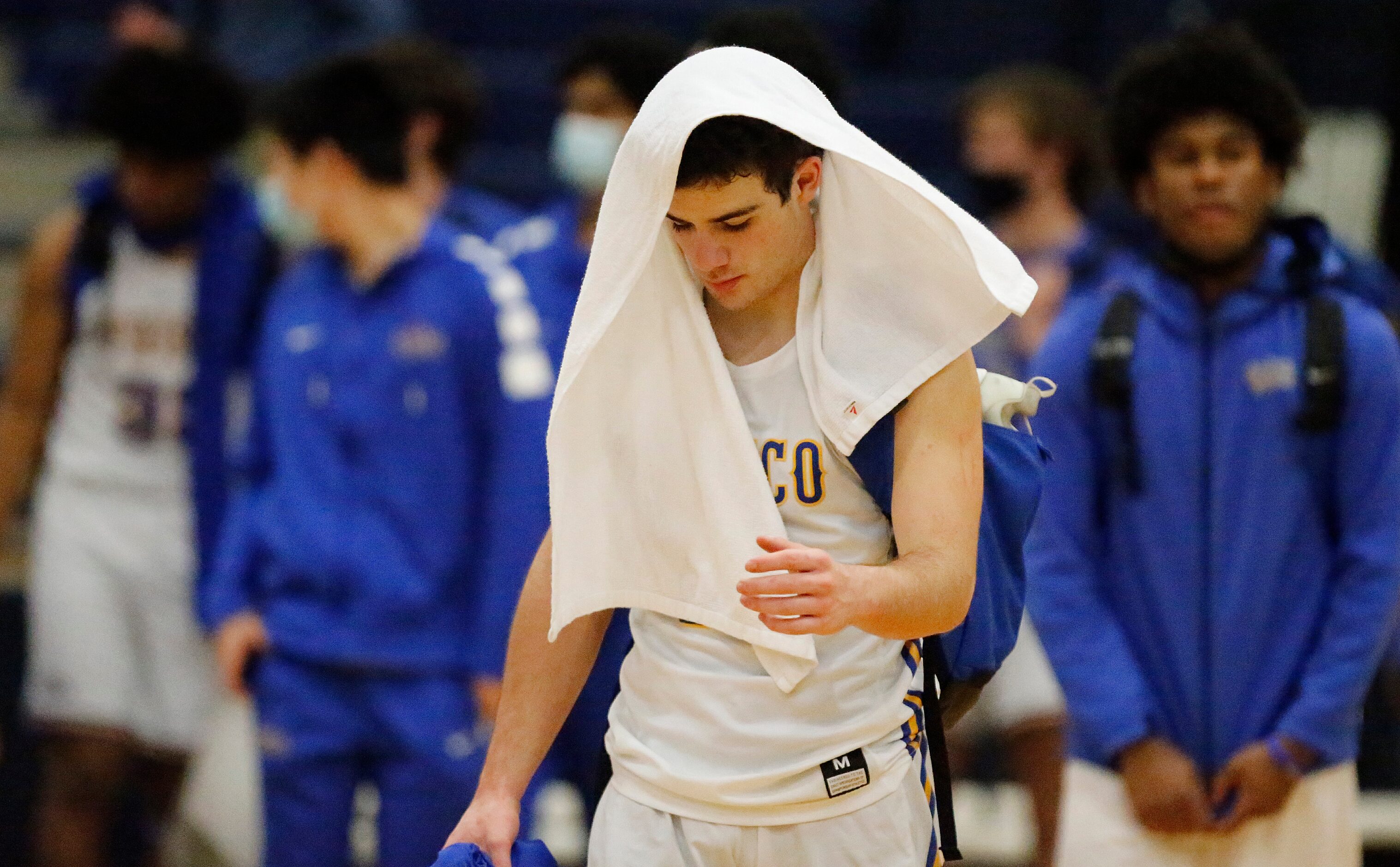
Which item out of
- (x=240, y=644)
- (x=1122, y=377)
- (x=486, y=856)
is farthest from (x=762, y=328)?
(x=240, y=644)

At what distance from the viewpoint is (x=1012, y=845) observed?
5523mm

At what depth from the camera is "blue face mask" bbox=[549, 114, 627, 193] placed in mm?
4711

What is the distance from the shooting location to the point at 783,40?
3512 mm

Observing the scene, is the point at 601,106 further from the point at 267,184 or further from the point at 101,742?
the point at 101,742

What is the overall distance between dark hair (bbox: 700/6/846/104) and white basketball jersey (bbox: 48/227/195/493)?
1.89m

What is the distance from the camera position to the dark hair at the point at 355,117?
163 inches

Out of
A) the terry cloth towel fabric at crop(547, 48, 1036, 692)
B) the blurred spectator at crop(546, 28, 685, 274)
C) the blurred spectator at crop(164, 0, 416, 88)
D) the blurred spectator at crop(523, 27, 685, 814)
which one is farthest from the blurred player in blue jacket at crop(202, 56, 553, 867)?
the blurred spectator at crop(164, 0, 416, 88)

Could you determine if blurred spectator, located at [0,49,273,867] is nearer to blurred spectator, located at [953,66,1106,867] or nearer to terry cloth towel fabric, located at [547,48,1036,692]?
blurred spectator, located at [953,66,1106,867]

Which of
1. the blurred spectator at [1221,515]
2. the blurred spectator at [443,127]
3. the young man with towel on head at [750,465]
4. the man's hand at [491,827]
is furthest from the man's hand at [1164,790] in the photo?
the blurred spectator at [443,127]

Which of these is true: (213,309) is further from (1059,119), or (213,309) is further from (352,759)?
(1059,119)

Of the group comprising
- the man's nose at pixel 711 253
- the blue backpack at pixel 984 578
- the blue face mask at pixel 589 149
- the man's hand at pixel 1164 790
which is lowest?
the man's hand at pixel 1164 790

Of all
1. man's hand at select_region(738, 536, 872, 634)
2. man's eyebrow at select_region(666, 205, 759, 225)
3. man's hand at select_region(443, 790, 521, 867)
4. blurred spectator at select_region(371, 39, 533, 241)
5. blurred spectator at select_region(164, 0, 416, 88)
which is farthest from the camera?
blurred spectator at select_region(164, 0, 416, 88)

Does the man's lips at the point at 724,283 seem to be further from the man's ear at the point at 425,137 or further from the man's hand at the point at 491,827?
the man's ear at the point at 425,137

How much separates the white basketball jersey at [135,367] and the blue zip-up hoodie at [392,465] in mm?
768
